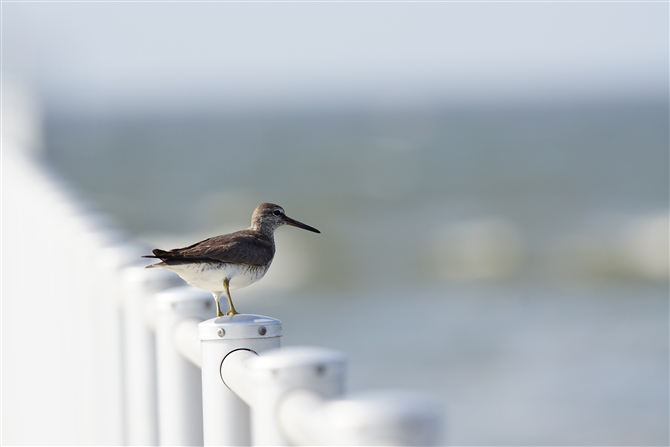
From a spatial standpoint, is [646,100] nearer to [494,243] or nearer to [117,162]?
[117,162]

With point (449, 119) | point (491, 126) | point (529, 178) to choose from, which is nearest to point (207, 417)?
point (529, 178)

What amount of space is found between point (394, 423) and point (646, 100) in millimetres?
69730

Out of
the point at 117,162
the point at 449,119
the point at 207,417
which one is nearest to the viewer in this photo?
the point at 207,417

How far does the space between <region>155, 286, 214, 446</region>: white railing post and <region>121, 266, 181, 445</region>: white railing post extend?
0.11 meters

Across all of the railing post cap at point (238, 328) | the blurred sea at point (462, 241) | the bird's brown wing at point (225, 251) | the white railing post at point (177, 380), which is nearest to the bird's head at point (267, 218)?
the bird's brown wing at point (225, 251)

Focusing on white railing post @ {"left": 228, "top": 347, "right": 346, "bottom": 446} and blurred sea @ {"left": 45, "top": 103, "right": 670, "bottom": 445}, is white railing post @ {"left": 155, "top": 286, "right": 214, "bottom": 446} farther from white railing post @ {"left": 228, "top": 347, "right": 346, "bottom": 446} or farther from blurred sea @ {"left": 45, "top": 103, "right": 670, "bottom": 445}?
blurred sea @ {"left": 45, "top": 103, "right": 670, "bottom": 445}

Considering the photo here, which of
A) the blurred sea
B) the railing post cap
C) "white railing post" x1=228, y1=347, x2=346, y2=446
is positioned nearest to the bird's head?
the railing post cap

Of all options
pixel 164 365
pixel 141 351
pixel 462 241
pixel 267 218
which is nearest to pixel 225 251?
pixel 141 351

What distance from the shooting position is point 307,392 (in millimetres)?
1347

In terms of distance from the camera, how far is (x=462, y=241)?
76.9 ft

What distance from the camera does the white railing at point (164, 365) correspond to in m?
1.19

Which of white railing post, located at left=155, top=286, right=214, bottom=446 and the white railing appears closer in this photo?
the white railing

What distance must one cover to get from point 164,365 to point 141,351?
0.79ft

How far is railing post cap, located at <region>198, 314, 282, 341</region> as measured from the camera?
5.89 feet
